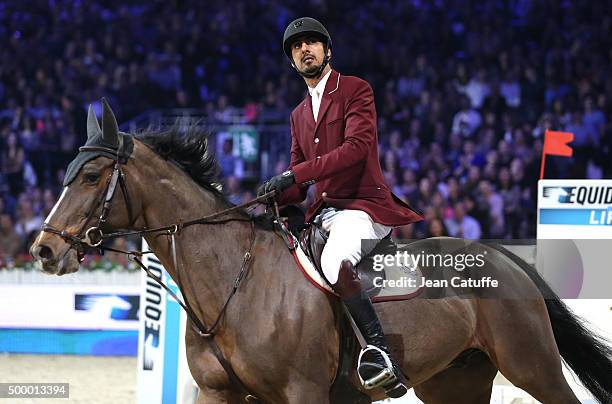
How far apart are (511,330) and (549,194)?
162 cm

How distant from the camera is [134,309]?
31.8 feet

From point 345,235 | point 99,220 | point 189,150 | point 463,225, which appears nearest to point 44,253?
point 99,220

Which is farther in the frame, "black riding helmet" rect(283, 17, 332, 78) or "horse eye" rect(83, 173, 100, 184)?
"black riding helmet" rect(283, 17, 332, 78)

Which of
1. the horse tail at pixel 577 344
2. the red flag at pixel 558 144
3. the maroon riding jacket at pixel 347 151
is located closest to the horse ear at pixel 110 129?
the maroon riding jacket at pixel 347 151

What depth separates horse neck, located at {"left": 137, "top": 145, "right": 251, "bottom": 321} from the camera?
13.4 ft

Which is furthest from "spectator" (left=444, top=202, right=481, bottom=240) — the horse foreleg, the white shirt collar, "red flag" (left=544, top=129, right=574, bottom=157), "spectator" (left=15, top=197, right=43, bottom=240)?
the horse foreleg

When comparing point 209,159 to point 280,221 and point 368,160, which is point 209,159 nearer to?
point 280,221

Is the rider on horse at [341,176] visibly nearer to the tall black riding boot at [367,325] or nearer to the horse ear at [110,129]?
the tall black riding boot at [367,325]

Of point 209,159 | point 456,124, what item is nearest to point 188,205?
point 209,159

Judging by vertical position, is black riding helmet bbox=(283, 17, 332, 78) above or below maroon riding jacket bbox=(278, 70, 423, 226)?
above

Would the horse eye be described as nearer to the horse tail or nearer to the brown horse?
the brown horse

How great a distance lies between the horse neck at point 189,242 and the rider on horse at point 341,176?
1.08ft

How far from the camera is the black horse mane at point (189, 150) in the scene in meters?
4.25

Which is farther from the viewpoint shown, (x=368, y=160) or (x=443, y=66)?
(x=443, y=66)
